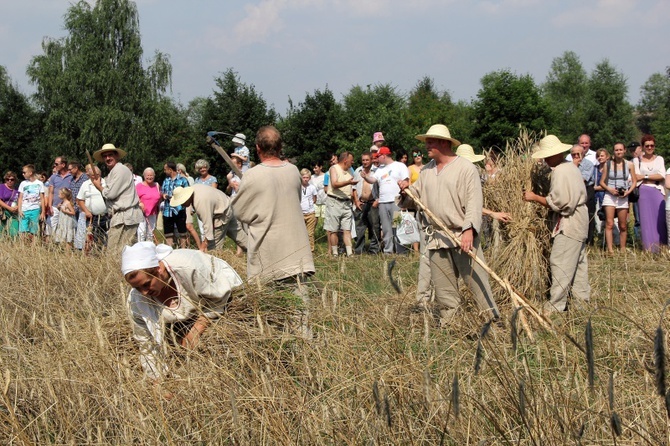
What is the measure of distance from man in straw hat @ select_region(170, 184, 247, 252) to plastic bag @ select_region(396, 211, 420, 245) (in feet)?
7.52

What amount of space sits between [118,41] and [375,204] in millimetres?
40574

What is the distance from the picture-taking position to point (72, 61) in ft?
157

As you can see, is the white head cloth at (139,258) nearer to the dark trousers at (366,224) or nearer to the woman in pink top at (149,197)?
the dark trousers at (366,224)

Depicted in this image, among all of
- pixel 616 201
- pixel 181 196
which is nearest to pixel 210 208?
pixel 181 196

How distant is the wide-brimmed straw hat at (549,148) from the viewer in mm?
6910

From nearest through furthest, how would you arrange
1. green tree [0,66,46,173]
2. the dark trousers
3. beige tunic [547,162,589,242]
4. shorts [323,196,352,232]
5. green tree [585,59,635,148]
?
beige tunic [547,162,589,242], shorts [323,196,352,232], the dark trousers, green tree [0,66,46,173], green tree [585,59,635,148]

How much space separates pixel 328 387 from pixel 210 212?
5.74 metres

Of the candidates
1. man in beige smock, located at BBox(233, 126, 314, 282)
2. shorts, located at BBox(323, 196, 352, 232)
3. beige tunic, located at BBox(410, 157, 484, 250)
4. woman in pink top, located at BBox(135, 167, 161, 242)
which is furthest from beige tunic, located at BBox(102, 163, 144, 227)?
beige tunic, located at BBox(410, 157, 484, 250)

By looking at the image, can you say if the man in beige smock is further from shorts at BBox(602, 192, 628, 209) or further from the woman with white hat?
shorts at BBox(602, 192, 628, 209)

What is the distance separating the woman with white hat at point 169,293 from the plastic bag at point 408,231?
6130 mm

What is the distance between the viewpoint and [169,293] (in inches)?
171

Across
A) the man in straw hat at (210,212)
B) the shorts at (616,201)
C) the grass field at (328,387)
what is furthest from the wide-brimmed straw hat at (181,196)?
the shorts at (616,201)

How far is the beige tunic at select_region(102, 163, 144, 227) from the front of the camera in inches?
372

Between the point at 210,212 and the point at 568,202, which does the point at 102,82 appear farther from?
the point at 568,202
